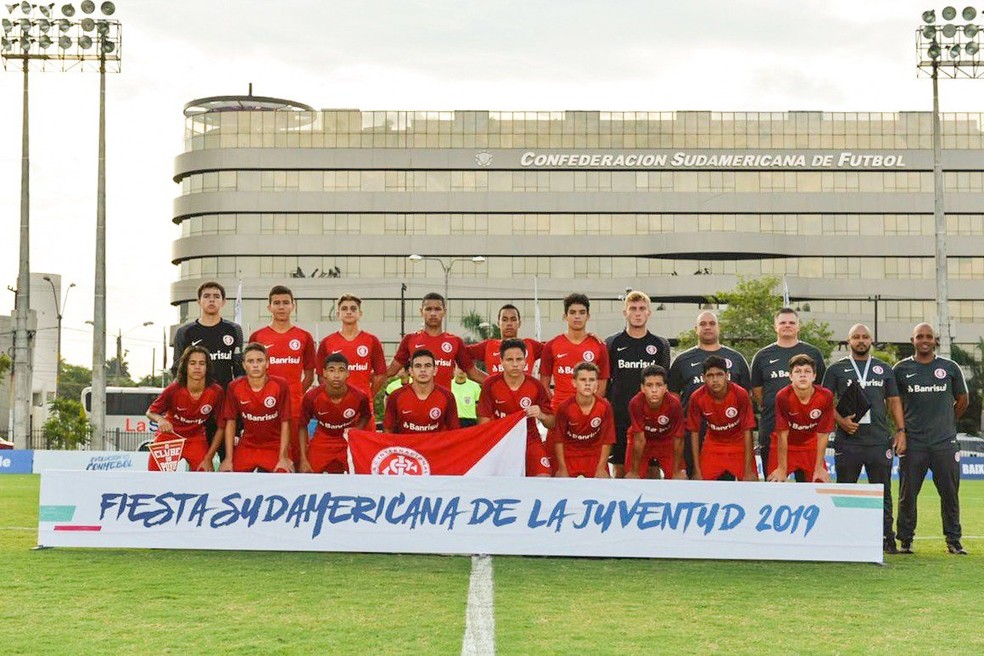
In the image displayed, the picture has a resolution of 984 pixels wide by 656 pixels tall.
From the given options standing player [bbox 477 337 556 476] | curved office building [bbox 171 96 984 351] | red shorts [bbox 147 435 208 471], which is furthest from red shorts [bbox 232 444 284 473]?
curved office building [bbox 171 96 984 351]

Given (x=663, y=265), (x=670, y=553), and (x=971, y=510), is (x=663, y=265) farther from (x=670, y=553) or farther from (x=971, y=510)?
(x=670, y=553)

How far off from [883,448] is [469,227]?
228 feet

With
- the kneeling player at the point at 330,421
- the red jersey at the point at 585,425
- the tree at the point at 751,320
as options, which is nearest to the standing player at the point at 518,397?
the red jersey at the point at 585,425

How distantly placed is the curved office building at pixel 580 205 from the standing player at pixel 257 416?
68.1m

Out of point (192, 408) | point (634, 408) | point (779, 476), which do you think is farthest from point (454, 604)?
point (192, 408)

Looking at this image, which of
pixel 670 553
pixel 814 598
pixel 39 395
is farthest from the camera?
pixel 39 395

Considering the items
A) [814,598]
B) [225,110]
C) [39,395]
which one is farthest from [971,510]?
[225,110]

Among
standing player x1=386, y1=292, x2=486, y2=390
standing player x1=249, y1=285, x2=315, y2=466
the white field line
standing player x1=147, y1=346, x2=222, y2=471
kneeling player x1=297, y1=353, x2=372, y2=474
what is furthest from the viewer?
standing player x1=386, y1=292, x2=486, y2=390

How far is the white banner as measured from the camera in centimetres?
1034

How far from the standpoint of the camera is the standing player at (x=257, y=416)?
11.4 meters

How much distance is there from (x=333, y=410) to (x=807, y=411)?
4.55 metres

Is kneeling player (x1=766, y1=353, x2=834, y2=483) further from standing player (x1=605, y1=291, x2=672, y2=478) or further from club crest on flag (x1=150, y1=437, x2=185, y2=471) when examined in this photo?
club crest on flag (x1=150, y1=437, x2=185, y2=471)

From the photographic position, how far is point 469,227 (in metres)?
80.4

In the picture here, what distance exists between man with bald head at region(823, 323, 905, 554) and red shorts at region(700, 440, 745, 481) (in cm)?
105
